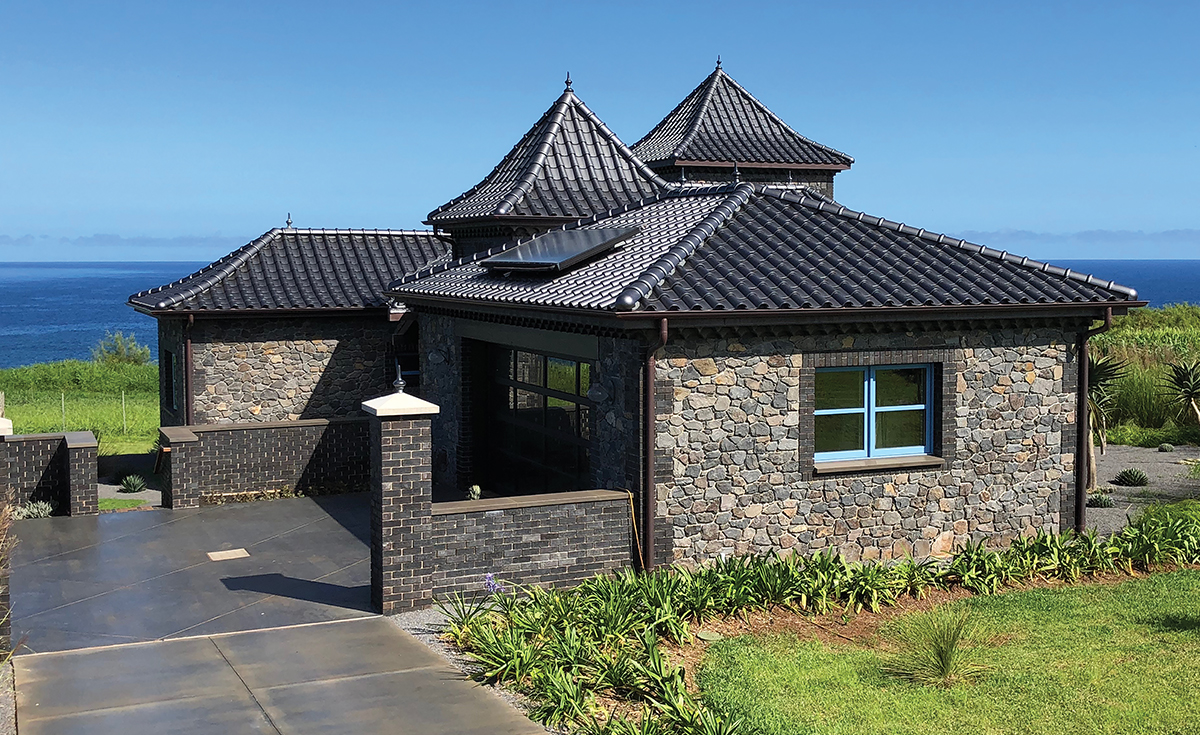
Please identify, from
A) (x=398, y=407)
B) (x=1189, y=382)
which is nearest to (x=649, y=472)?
(x=398, y=407)

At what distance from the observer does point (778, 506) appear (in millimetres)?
13938

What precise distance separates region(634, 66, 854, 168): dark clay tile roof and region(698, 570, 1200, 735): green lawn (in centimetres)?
1924

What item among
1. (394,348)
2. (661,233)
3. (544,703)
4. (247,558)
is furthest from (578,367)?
(394,348)

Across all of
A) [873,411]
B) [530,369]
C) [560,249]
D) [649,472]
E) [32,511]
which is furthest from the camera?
[32,511]

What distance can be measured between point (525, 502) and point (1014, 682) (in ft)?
17.3

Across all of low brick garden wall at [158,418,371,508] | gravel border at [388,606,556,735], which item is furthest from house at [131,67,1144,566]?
gravel border at [388,606,556,735]

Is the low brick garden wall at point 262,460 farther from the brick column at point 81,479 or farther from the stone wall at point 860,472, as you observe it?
the stone wall at point 860,472

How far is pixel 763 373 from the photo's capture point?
13703 millimetres

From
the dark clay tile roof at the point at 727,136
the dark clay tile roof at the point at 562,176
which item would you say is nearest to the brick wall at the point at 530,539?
the dark clay tile roof at the point at 562,176

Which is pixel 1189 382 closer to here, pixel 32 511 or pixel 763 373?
pixel 763 373

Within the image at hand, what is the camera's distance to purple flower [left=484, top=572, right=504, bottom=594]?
12398mm

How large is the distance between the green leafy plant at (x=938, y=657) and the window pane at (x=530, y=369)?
670 cm

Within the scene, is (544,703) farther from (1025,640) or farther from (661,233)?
(661,233)

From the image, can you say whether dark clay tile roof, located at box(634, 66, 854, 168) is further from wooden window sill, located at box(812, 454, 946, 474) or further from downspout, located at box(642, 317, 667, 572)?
downspout, located at box(642, 317, 667, 572)
